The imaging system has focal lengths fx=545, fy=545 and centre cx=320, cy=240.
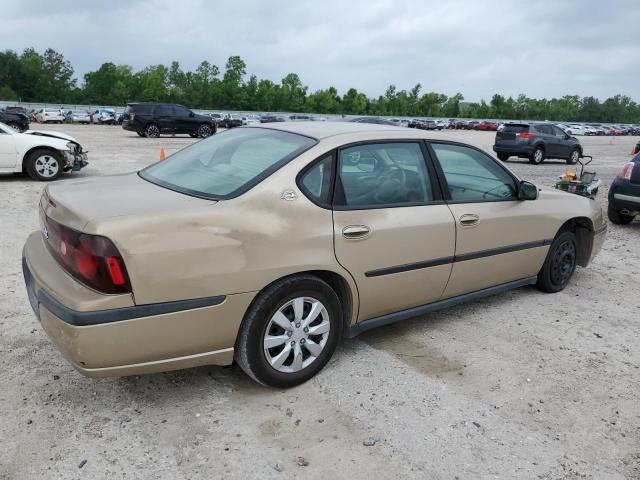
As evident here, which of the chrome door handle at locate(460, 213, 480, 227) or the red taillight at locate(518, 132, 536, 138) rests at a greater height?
the chrome door handle at locate(460, 213, 480, 227)

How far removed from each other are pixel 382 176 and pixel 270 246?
1.04 m

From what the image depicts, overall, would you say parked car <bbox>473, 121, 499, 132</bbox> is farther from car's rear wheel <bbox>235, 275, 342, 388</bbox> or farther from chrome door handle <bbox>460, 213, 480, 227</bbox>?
car's rear wheel <bbox>235, 275, 342, 388</bbox>

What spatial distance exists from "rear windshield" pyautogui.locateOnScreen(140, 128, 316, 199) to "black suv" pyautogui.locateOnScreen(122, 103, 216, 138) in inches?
951

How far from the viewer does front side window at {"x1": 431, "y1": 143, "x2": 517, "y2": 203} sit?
4.00 meters

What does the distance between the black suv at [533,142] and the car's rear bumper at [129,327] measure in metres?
18.5

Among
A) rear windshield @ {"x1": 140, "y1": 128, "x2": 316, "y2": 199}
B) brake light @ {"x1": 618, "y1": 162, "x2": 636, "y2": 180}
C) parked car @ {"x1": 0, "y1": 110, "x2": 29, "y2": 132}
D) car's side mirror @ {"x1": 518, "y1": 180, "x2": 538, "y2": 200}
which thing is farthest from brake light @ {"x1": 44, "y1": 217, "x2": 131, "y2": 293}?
parked car @ {"x1": 0, "y1": 110, "x2": 29, "y2": 132}

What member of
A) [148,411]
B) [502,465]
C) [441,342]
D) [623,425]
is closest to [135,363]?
[148,411]

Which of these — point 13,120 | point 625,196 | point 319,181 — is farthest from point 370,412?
point 13,120

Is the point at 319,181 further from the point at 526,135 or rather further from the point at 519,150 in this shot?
the point at 526,135

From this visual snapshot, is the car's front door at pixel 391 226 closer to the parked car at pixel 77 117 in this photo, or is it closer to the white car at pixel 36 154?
the white car at pixel 36 154

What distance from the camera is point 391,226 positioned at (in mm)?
3498

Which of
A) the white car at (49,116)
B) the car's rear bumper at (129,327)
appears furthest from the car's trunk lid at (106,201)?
the white car at (49,116)

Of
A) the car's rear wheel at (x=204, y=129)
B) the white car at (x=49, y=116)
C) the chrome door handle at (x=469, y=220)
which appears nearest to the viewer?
the chrome door handle at (x=469, y=220)

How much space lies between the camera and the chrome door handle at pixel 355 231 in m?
3.29
